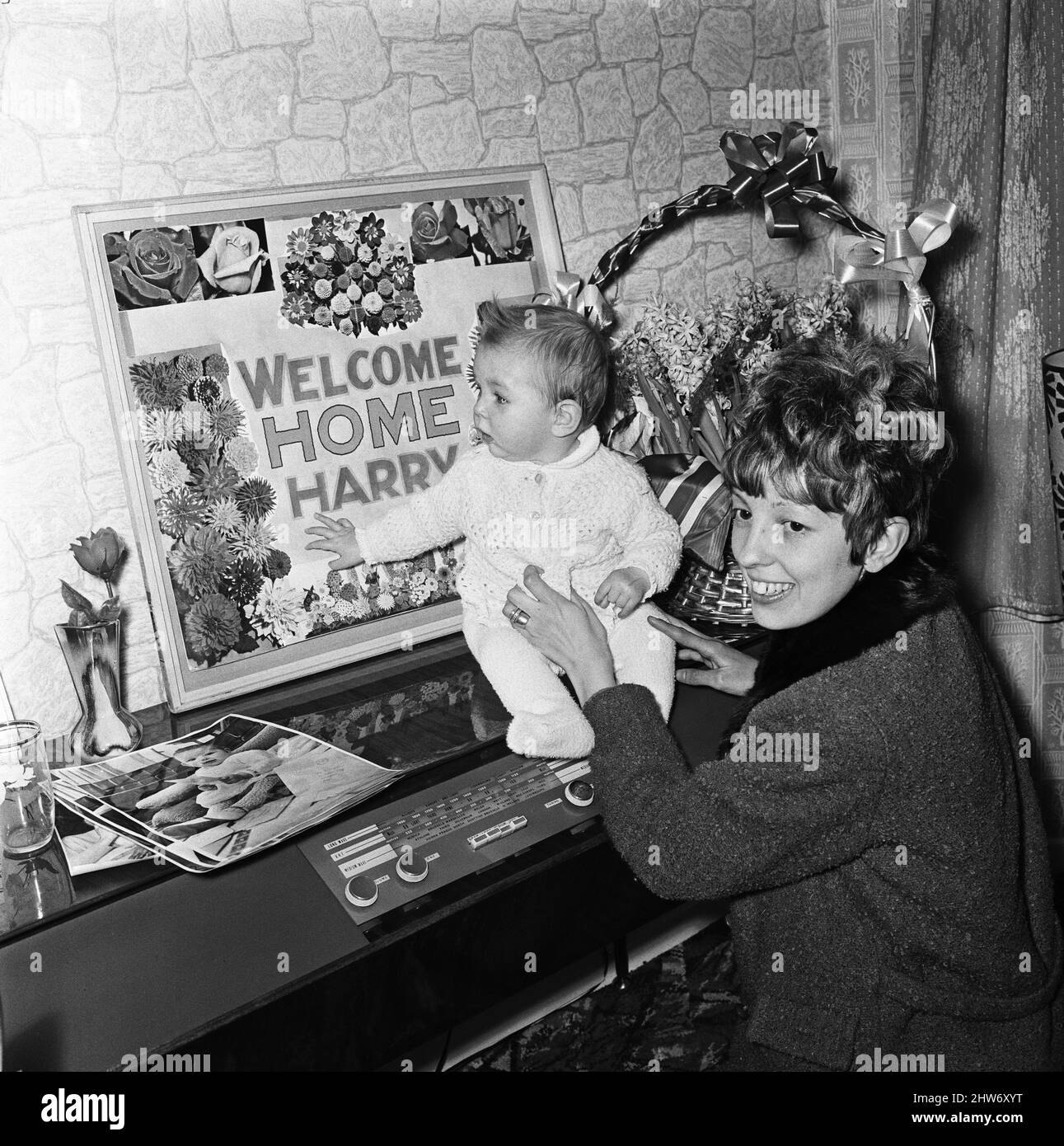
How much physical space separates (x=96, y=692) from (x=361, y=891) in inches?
18.7

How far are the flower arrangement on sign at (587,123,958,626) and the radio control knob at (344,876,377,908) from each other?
2.27 feet

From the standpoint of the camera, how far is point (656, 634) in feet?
4.32

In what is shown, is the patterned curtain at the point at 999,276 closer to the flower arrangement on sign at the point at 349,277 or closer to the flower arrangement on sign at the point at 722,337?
the flower arrangement on sign at the point at 722,337

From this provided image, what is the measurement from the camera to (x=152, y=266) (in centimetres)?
124

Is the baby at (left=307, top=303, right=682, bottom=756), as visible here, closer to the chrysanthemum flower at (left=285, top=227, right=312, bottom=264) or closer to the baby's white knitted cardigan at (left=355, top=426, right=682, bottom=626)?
the baby's white knitted cardigan at (left=355, top=426, right=682, bottom=626)

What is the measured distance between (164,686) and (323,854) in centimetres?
40

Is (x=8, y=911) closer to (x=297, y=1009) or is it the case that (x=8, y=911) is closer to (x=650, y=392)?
(x=297, y=1009)

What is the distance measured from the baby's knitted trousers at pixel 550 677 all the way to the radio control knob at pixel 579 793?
5cm

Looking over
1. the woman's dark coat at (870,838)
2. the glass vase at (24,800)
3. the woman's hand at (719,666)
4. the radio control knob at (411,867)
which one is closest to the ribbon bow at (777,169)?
the woman's hand at (719,666)

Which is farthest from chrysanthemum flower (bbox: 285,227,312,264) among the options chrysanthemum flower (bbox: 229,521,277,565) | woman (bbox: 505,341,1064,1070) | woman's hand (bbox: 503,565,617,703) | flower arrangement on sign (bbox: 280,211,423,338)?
woman (bbox: 505,341,1064,1070)

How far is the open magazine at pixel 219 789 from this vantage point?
1026 mm

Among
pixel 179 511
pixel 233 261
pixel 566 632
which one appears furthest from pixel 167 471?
pixel 566 632

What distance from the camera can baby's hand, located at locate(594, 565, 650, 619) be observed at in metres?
1.28
